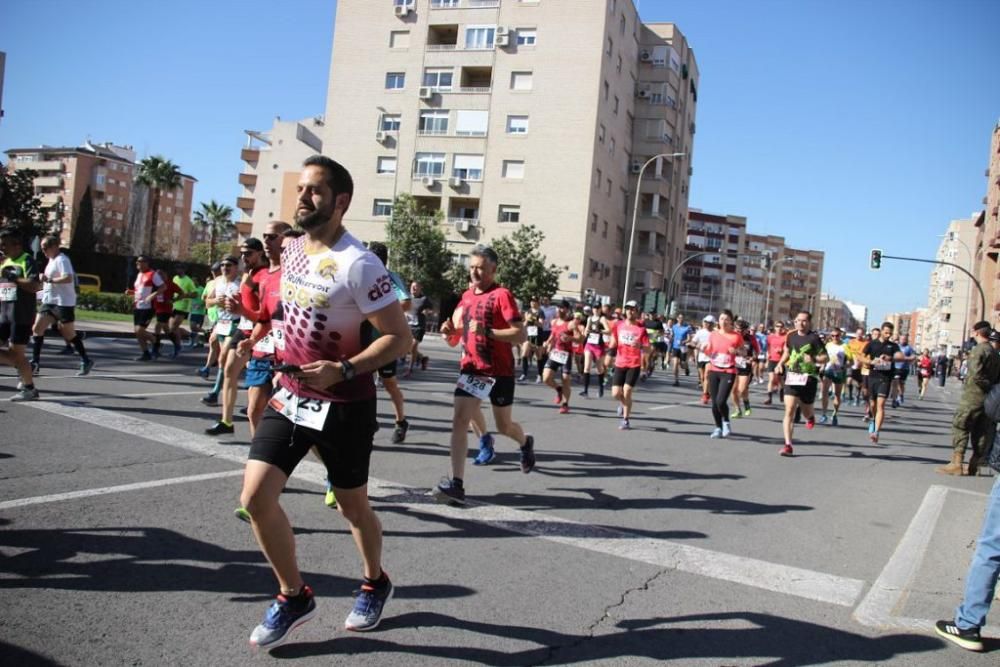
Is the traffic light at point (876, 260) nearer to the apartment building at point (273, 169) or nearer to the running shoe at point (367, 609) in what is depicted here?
the running shoe at point (367, 609)

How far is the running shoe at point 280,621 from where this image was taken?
3.30 metres

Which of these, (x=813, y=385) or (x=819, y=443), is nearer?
(x=813, y=385)

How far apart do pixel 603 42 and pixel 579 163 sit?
25.1 feet

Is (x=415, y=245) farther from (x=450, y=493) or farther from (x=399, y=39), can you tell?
(x=450, y=493)

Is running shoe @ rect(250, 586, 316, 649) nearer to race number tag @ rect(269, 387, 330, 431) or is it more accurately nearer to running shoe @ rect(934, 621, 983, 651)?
race number tag @ rect(269, 387, 330, 431)

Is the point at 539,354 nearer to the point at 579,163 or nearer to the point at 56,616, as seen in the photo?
the point at 56,616

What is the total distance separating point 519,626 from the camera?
381 centimetres

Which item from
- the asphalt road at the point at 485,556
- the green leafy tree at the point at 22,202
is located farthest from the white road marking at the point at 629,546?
the green leafy tree at the point at 22,202

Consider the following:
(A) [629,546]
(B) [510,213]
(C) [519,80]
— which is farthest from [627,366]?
(C) [519,80]

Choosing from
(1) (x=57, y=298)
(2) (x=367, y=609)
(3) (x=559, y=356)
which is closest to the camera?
(2) (x=367, y=609)

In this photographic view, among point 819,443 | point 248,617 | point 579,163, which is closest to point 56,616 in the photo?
point 248,617

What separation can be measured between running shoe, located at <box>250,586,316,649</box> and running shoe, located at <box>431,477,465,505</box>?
260 cm

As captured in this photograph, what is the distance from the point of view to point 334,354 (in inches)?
135

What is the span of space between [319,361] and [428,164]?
163ft
